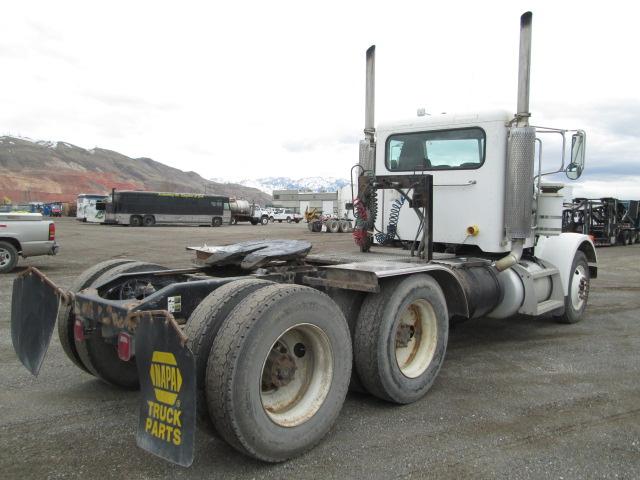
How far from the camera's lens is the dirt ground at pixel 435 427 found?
3301 mm

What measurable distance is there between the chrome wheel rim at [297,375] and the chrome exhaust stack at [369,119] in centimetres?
354

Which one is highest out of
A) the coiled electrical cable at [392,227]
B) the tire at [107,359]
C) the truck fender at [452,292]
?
the coiled electrical cable at [392,227]

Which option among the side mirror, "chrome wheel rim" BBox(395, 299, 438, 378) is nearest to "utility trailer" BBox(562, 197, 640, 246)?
the side mirror

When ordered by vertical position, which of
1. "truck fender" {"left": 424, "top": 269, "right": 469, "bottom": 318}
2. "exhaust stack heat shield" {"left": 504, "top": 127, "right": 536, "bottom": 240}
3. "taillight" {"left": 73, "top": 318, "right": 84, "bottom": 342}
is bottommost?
"taillight" {"left": 73, "top": 318, "right": 84, "bottom": 342}

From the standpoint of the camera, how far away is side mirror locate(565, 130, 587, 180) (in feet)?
19.6

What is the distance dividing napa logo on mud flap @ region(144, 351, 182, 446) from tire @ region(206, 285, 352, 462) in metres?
0.22

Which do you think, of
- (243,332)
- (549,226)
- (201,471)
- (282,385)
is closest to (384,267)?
(282,385)

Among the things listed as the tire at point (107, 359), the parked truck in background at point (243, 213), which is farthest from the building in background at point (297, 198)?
the tire at point (107, 359)

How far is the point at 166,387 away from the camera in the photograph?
291 cm

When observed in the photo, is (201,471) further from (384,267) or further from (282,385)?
(384,267)

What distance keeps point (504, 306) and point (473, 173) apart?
1.59 metres

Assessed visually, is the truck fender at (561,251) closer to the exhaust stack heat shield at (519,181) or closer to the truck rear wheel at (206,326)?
the exhaust stack heat shield at (519,181)

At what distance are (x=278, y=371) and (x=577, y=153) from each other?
4.44m

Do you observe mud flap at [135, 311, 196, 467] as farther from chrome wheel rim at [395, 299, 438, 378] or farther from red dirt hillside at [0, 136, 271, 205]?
red dirt hillside at [0, 136, 271, 205]
